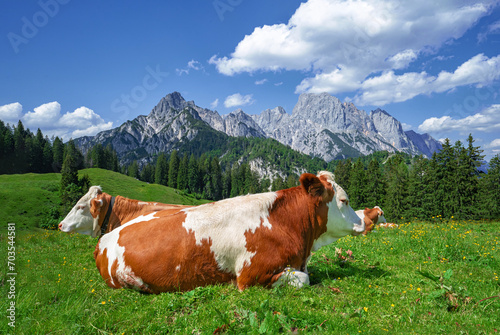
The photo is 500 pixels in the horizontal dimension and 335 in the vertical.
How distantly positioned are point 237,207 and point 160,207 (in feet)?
14.4

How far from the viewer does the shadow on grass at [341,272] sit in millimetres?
5891

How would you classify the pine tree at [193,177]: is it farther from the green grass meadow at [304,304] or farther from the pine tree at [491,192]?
the green grass meadow at [304,304]

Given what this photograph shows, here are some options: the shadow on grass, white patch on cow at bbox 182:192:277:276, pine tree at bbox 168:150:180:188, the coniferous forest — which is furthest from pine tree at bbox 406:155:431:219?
pine tree at bbox 168:150:180:188

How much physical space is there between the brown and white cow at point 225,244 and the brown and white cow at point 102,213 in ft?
9.86

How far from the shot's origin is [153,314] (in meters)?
4.05

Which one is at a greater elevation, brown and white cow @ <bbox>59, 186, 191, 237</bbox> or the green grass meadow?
brown and white cow @ <bbox>59, 186, 191, 237</bbox>

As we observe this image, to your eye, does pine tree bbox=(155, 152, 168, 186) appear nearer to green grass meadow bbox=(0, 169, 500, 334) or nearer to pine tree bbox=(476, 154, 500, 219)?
pine tree bbox=(476, 154, 500, 219)

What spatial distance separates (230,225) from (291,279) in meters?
1.42

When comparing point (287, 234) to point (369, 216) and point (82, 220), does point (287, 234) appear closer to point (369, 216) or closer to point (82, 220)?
point (369, 216)

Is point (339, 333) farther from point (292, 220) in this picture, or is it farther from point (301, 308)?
point (292, 220)

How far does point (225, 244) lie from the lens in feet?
15.8

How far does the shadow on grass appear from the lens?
232 inches

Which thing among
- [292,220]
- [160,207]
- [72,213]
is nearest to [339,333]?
[292,220]

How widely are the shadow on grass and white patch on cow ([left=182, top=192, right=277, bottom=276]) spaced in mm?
1833
